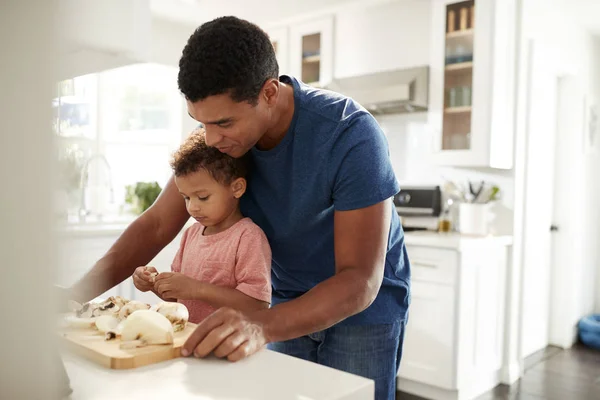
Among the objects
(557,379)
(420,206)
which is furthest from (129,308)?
(557,379)

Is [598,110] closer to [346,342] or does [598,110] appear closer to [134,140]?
[134,140]

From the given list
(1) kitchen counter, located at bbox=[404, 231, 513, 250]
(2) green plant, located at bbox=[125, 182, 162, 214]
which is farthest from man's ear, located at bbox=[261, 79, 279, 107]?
(2) green plant, located at bbox=[125, 182, 162, 214]

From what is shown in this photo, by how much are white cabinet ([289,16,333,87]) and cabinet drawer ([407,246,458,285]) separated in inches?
64.9

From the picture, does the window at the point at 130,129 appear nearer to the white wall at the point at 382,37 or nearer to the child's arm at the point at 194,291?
the white wall at the point at 382,37

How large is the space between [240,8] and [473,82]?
1882mm

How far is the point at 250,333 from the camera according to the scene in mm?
812

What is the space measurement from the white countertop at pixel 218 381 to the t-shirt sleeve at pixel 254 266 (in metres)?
0.36

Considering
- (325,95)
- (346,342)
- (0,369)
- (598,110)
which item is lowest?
(346,342)

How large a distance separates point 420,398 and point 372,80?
2.05m

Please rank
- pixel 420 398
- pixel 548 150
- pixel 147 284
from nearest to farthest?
pixel 147 284 < pixel 420 398 < pixel 548 150

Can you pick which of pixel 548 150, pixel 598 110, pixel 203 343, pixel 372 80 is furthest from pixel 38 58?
pixel 598 110

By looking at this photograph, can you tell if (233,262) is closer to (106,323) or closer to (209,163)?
(209,163)

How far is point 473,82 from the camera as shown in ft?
10.8

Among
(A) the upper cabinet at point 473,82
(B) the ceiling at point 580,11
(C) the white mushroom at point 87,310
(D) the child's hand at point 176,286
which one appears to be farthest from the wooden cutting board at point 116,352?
(B) the ceiling at point 580,11
